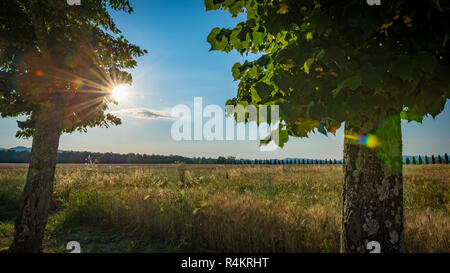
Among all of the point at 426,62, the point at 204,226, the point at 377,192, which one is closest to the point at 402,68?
the point at 426,62

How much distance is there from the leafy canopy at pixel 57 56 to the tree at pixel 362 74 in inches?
194

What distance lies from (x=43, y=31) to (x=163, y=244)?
5.76m

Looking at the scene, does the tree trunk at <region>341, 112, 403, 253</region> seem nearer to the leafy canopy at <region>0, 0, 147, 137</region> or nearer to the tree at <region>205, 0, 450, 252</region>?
the tree at <region>205, 0, 450, 252</region>

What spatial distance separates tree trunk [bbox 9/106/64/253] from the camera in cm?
533

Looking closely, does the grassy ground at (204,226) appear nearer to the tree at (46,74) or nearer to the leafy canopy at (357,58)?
→ the tree at (46,74)

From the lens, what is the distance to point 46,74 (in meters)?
5.73

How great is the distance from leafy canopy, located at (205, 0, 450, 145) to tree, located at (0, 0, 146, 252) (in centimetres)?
506

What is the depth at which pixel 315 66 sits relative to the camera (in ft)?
7.14

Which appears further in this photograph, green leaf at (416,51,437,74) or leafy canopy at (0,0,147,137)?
leafy canopy at (0,0,147,137)

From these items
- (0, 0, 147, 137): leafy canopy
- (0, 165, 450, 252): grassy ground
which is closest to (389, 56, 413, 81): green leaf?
(0, 165, 450, 252): grassy ground

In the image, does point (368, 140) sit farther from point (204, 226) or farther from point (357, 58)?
point (204, 226)

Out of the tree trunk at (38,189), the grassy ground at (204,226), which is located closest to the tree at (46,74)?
the tree trunk at (38,189)

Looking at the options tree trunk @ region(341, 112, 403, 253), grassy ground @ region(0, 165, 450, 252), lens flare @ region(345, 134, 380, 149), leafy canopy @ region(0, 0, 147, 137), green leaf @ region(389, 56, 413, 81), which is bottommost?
grassy ground @ region(0, 165, 450, 252)
